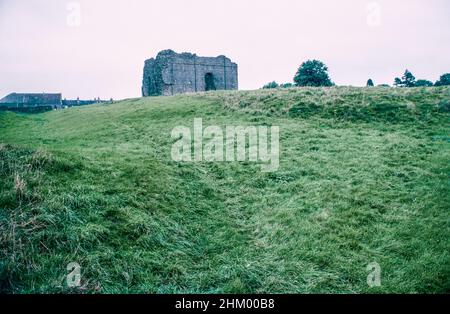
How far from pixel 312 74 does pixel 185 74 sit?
25.3 metres

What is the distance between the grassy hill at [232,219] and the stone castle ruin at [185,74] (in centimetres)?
3068

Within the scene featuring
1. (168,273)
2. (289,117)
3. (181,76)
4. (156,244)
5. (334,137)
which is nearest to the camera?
(168,273)

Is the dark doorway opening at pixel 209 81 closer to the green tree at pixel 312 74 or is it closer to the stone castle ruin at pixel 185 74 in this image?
the stone castle ruin at pixel 185 74

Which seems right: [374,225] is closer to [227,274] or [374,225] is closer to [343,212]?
[343,212]

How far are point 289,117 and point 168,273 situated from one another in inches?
538

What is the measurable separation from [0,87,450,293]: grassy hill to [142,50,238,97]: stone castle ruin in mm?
30680

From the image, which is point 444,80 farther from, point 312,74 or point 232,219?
point 232,219

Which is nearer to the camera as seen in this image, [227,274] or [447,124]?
[227,274]

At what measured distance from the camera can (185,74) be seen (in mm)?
43688

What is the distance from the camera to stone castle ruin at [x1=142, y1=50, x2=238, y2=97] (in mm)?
41438

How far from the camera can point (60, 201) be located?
21.4ft

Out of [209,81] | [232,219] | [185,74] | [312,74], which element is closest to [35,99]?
[185,74]

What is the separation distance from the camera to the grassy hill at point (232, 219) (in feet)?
16.9

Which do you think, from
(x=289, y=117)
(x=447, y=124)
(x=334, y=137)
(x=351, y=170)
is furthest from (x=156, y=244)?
(x=447, y=124)
